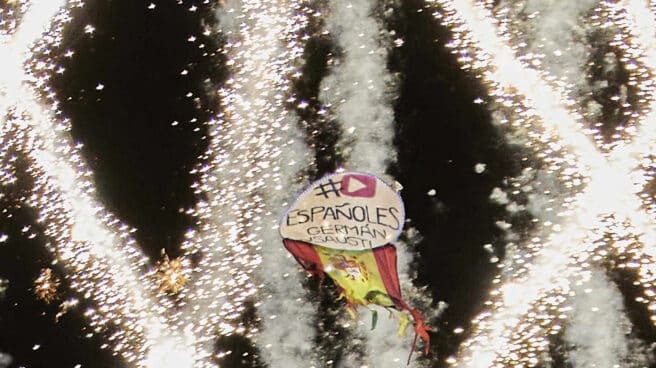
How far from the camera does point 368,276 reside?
1.89 feet

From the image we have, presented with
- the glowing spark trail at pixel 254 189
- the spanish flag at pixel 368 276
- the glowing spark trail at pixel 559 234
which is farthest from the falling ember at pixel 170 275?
the glowing spark trail at pixel 559 234

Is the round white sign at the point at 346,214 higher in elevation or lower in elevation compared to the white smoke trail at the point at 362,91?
lower

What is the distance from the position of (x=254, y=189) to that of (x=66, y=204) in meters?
0.19

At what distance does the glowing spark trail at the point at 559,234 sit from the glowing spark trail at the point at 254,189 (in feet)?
0.52

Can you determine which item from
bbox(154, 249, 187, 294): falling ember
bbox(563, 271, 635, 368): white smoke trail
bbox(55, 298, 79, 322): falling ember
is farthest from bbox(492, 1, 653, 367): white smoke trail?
bbox(55, 298, 79, 322): falling ember

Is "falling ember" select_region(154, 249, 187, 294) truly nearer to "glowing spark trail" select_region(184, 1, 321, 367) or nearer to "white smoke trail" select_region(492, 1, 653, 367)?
"glowing spark trail" select_region(184, 1, 321, 367)

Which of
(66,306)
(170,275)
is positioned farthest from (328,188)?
(66,306)

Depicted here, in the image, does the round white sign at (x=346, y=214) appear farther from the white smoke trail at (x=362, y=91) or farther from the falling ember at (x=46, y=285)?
the falling ember at (x=46, y=285)

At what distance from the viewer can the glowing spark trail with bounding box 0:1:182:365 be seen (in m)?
0.61

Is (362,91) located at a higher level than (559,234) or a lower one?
higher

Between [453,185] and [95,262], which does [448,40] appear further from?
[95,262]

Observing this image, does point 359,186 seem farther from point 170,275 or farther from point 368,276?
point 170,275

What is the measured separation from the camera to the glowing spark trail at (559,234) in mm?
566

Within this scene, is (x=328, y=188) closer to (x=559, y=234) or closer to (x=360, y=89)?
(x=360, y=89)
